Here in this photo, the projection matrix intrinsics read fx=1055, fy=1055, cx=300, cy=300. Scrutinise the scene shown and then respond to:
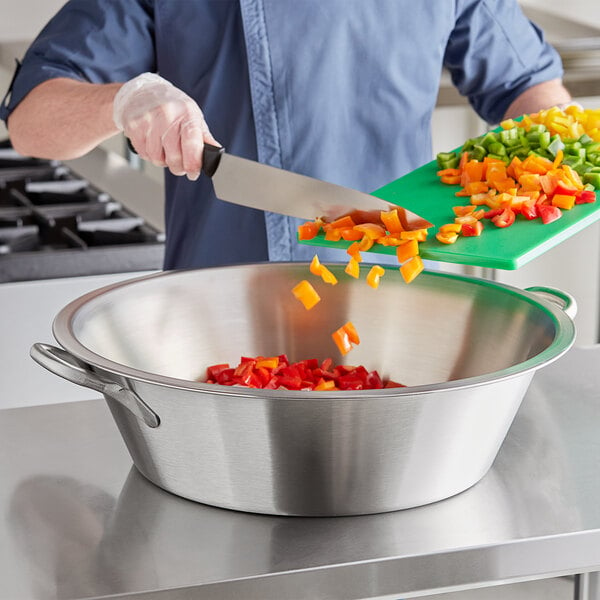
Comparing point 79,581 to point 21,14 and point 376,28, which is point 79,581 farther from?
point 21,14

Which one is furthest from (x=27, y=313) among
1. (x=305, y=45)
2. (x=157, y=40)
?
(x=305, y=45)

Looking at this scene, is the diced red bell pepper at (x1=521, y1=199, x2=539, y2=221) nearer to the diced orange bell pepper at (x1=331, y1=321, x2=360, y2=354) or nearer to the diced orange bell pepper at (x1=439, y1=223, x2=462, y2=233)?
the diced orange bell pepper at (x1=439, y1=223, x2=462, y2=233)

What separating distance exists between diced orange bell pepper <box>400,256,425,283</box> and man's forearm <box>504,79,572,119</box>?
0.64 metres

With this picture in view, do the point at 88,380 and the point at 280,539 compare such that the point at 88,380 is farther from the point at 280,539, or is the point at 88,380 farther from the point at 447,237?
the point at 447,237

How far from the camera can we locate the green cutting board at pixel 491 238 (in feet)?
3.32

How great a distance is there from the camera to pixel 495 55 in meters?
1.59

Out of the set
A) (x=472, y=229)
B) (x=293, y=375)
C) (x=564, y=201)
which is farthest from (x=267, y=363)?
(x=564, y=201)

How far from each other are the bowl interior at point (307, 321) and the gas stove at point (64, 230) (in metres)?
0.67

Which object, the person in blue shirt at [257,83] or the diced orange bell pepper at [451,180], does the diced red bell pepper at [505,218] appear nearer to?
the diced orange bell pepper at [451,180]

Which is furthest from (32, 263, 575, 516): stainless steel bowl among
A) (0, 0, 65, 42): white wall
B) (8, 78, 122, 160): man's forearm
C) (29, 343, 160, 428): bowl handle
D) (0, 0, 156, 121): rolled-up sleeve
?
(0, 0, 65, 42): white wall

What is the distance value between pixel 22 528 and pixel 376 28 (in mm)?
873

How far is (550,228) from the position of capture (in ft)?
3.51

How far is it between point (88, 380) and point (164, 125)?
1.18 ft

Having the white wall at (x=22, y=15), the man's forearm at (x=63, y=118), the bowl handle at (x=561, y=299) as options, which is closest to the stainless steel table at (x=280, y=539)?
the bowl handle at (x=561, y=299)
